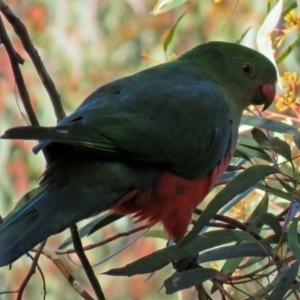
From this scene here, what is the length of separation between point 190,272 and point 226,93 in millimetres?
646

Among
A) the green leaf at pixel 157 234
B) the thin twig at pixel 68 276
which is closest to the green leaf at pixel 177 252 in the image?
the thin twig at pixel 68 276

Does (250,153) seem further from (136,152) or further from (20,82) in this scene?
(20,82)

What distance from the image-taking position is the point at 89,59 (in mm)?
2633

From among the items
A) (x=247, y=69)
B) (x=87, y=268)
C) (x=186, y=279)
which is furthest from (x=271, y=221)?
(x=247, y=69)

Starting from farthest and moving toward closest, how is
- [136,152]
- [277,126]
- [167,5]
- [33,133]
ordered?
[167,5] → [277,126] → [136,152] → [33,133]

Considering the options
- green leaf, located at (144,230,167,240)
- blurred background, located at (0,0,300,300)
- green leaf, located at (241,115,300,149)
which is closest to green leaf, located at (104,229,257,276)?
green leaf, located at (241,115,300,149)

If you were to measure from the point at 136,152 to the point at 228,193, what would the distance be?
0.19 metres

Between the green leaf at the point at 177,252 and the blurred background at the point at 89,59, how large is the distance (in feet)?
4.16

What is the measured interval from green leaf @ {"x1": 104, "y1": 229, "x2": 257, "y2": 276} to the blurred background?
127 centimetres

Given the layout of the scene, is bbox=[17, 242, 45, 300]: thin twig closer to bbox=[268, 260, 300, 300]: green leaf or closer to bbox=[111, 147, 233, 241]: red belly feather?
bbox=[111, 147, 233, 241]: red belly feather

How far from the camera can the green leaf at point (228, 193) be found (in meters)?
1.01

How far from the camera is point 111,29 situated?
2.64 meters

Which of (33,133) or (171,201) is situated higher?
(33,133)

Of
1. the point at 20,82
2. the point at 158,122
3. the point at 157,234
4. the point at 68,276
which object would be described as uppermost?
the point at 20,82
